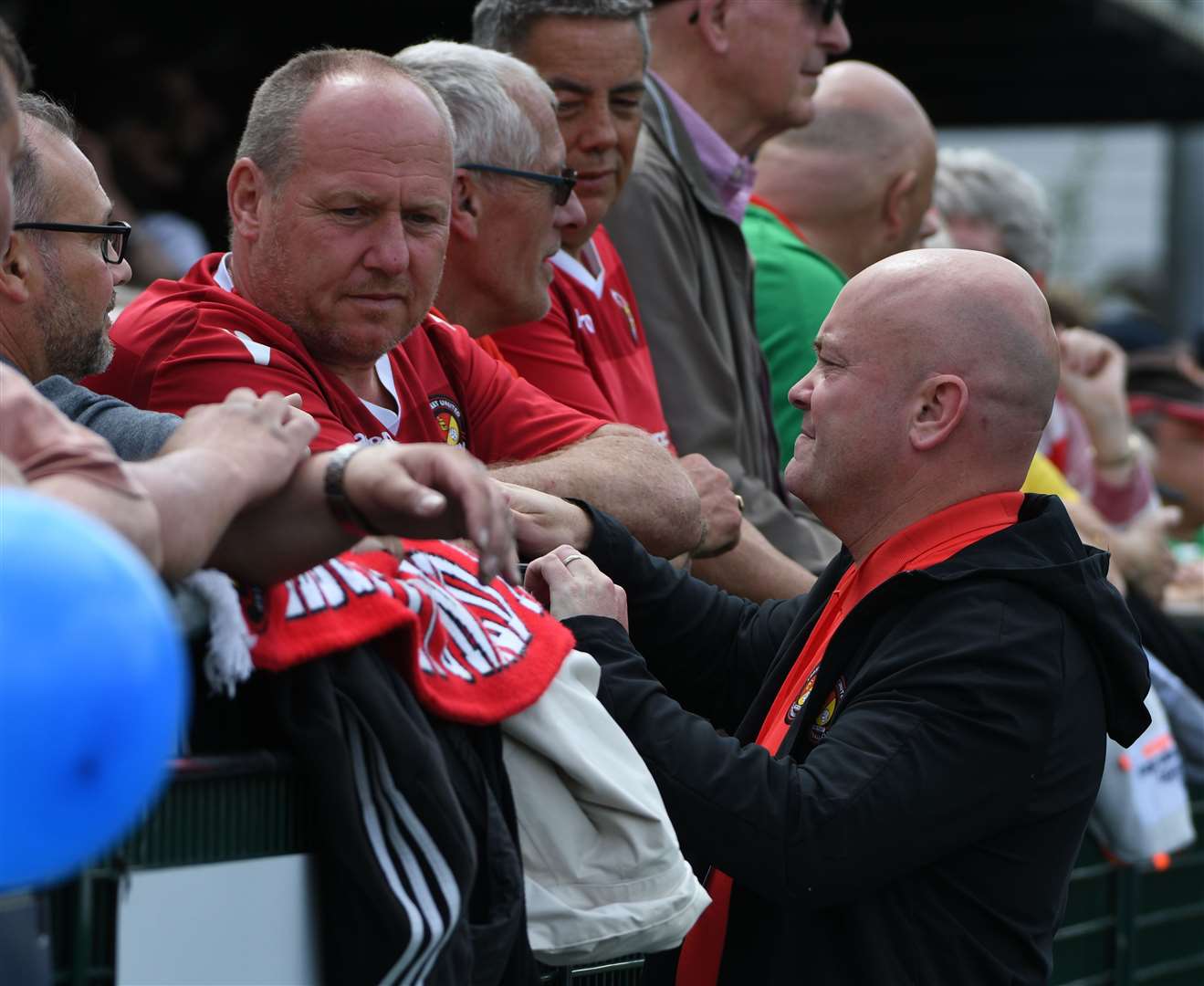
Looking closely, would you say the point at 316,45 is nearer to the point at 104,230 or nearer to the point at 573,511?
the point at 573,511

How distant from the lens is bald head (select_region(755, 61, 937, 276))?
470cm

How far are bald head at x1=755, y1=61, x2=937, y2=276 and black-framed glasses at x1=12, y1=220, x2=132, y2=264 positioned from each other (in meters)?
2.78

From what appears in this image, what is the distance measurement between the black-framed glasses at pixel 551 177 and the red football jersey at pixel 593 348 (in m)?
0.26

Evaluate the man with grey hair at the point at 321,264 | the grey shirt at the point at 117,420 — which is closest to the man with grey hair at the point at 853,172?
the man with grey hair at the point at 321,264

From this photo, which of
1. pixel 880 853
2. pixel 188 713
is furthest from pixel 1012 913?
pixel 188 713

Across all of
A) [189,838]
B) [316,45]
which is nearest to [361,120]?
[189,838]

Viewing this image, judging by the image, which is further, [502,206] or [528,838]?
[502,206]

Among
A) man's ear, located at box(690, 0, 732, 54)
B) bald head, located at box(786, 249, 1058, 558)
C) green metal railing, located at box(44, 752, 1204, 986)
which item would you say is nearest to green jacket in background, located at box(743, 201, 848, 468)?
man's ear, located at box(690, 0, 732, 54)

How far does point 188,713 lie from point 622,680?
0.71 m

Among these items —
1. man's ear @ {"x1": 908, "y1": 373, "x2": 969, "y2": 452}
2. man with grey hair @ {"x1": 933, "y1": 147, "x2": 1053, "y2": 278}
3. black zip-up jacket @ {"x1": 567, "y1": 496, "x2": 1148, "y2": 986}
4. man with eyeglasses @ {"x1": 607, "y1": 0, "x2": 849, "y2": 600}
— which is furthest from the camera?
man with grey hair @ {"x1": 933, "y1": 147, "x2": 1053, "y2": 278}

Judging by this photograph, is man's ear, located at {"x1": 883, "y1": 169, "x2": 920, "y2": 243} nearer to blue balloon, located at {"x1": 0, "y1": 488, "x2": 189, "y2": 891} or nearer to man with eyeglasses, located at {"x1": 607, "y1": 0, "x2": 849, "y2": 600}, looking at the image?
man with eyeglasses, located at {"x1": 607, "y1": 0, "x2": 849, "y2": 600}

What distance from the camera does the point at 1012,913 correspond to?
2.39 metres

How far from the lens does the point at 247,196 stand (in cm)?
254

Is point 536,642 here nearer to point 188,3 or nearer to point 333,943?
point 333,943
